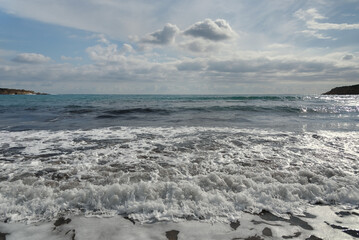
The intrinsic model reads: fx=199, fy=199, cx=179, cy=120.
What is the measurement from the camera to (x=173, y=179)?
158 inches

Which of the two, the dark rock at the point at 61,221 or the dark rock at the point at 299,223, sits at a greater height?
the dark rock at the point at 61,221

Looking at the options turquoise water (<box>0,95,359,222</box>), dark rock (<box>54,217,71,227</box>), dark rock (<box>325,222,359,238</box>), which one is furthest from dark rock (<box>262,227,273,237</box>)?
dark rock (<box>54,217,71,227</box>)

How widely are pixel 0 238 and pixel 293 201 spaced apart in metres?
4.16

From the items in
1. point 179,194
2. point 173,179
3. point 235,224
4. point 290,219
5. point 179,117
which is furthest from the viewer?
point 179,117

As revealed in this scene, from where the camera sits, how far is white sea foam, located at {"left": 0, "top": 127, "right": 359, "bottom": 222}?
3.06m

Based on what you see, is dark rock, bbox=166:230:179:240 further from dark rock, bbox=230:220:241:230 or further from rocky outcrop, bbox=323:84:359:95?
rocky outcrop, bbox=323:84:359:95

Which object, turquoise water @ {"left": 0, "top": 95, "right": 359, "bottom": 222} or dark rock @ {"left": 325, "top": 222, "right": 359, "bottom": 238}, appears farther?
turquoise water @ {"left": 0, "top": 95, "right": 359, "bottom": 222}

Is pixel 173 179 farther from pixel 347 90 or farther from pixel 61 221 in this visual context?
pixel 347 90

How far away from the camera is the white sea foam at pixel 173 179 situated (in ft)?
10.0

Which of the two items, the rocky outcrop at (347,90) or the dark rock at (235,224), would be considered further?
the rocky outcrop at (347,90)

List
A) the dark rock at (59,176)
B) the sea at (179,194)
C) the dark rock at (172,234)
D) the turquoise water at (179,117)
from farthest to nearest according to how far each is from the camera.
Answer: the turquoise water at (179,117), the dark rock at (59,176), the sea at (179,194), the dark rock at (172,234)

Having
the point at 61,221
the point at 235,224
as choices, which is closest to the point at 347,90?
the point at 235,224

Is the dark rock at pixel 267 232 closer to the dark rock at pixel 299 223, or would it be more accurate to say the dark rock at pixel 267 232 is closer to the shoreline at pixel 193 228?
the shoreline at pixel 193 228

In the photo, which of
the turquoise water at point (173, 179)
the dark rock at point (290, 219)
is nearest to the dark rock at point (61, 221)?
the turquoise water at point (173, 179)
